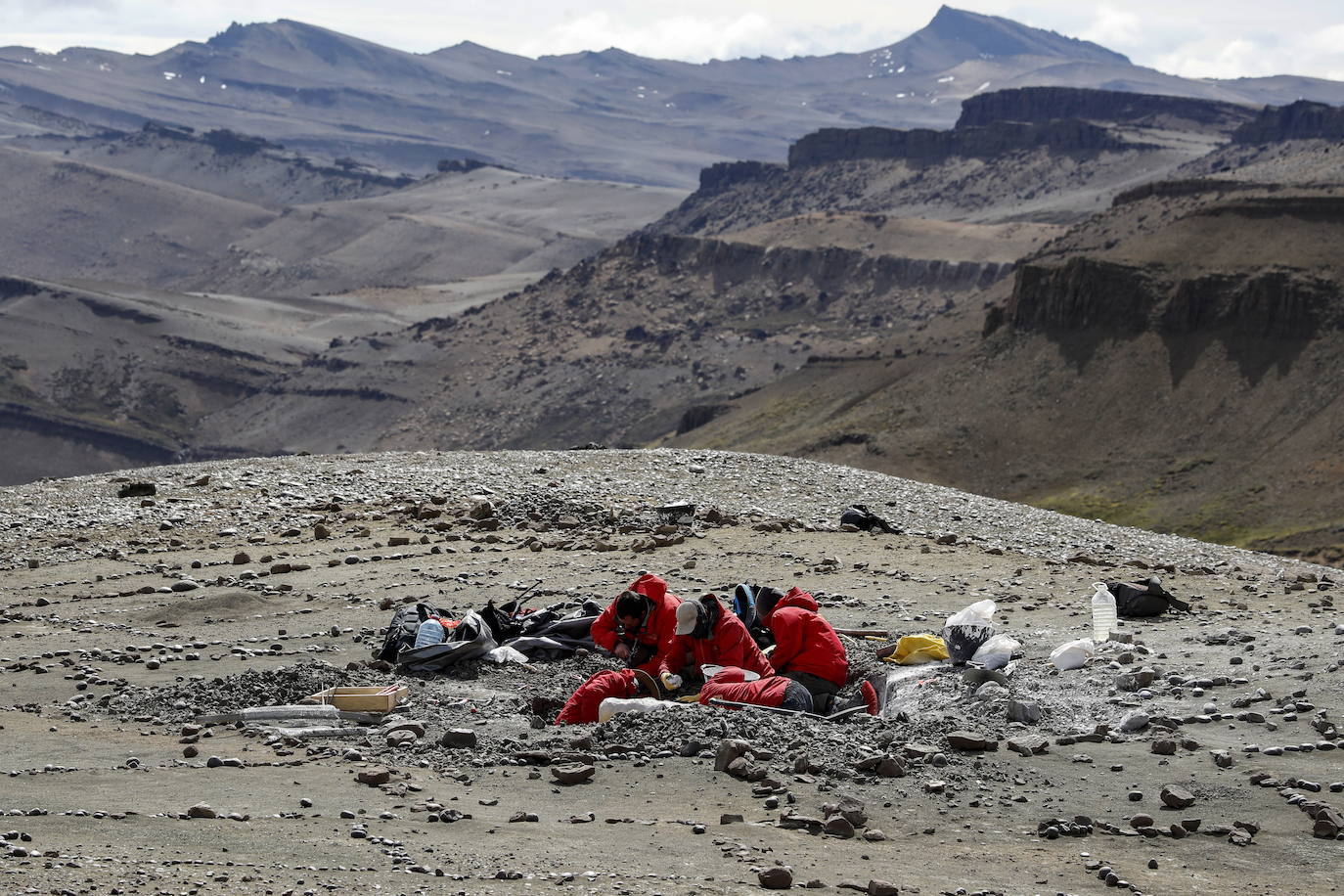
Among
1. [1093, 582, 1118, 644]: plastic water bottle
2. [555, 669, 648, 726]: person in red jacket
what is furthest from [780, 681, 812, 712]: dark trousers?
[1093, 582, 1118, 644]: plastic water bottle

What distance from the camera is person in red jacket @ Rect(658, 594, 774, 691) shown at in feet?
41.6

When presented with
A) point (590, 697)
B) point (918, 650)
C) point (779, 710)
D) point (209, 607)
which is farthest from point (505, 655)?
point (209, 607)

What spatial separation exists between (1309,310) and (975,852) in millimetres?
62963

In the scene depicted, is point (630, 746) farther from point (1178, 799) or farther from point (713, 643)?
point (1178, 799)

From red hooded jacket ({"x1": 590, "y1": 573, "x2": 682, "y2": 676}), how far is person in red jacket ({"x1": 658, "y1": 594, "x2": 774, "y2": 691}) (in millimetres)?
262

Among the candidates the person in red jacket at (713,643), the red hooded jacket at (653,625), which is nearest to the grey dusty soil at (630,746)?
the red hooded jacket at (653,625)

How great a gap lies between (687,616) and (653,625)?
806 millimetres

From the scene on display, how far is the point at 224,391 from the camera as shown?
133750 millimetres

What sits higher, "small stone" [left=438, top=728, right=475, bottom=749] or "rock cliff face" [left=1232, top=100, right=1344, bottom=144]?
"rock cliff face" [left=1232, top=100, right=1344, bottom=144]

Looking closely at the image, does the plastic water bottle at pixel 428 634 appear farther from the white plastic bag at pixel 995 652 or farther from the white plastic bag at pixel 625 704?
the white plastic bag at pixel 995 652

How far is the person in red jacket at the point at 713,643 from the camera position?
41.6 feet

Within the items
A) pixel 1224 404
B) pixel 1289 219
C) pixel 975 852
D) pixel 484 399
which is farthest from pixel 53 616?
pixel 484 399

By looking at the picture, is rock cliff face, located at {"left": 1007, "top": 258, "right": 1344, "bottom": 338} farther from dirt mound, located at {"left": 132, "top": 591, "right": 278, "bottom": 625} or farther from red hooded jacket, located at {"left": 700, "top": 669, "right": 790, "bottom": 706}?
red hooded jacket, located at {"left": 700, "top": 669, "right": 790, "bottom": 706}

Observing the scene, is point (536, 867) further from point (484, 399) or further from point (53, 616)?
point (484, 399)
